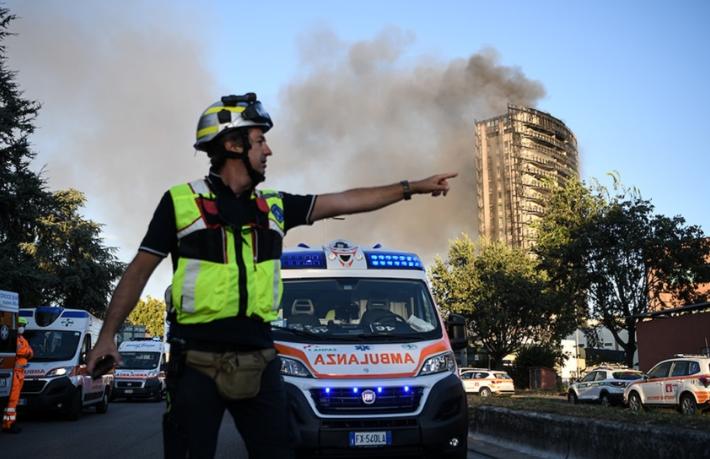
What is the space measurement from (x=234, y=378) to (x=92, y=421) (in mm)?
15487

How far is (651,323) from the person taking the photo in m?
39.8

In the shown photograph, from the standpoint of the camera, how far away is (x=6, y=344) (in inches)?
591

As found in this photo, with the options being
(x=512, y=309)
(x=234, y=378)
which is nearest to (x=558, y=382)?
(x=512, y=309)

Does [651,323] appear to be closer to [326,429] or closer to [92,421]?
[92,421]

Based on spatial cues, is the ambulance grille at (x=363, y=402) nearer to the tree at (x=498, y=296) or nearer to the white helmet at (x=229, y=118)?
the white helmet at (x=229, y=118)

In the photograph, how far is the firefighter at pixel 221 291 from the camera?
10.1 feet

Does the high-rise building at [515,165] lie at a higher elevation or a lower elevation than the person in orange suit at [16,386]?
higher

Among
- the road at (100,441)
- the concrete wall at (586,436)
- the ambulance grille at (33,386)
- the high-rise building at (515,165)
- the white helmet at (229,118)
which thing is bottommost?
the road at (100,441)

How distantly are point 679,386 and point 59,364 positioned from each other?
15.9 m

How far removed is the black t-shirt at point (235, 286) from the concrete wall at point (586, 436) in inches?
166

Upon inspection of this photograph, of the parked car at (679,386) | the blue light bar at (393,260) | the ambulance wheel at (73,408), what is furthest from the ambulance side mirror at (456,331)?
the parked car at (679,386)

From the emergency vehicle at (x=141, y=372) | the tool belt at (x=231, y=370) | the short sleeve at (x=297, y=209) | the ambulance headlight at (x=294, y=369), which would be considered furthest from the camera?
the emergency vehicle at (x=141, y=372)

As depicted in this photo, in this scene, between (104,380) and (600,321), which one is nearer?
(104,380)

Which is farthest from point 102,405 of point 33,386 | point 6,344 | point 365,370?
point 365,370
